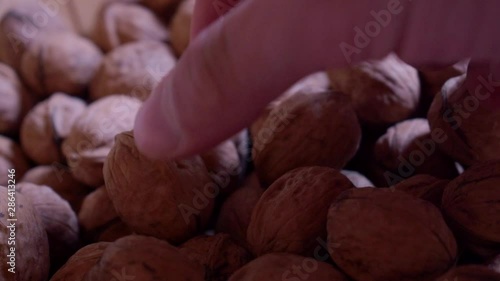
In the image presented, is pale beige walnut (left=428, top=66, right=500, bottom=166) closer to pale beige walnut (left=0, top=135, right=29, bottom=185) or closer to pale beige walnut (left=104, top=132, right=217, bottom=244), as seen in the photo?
pale beige walnut (left=104, top=132, right=217, bottom=244)

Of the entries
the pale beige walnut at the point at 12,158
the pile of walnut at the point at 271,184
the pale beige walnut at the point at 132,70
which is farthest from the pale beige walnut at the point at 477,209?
the pale beige walnut at the point at 12,158

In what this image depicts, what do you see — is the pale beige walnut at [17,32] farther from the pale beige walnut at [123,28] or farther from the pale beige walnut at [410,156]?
the pale beige walnut at [410,156]

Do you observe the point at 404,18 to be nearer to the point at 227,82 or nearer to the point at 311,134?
the point at 227,82

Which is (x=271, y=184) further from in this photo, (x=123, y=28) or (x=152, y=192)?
(x=123, y=28)

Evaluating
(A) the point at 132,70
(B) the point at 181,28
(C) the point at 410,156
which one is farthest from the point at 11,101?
(C) the point at 410,156

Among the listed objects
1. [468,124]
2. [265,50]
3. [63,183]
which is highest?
[265,50]

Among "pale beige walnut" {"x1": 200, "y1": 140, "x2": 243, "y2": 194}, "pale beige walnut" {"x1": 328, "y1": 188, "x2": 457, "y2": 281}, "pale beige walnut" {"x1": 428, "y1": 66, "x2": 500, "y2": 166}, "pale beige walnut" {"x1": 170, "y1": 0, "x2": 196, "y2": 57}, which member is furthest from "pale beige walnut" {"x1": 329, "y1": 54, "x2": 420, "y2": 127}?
"pale beige walnut" {"x1": 170, "y1": 0, "x2": 196, "y2": 57}
